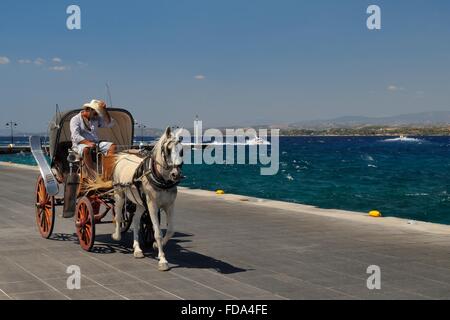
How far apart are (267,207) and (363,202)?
76.2 ft

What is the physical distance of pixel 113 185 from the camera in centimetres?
1026

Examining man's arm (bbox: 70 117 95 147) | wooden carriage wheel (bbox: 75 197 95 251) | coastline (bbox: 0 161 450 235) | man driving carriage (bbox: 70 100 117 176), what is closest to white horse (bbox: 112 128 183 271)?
wooden carriage wheel (bbox: 75 197 95 251)

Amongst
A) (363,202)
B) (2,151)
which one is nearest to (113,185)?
(363,202)

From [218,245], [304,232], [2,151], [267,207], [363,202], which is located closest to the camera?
[218,245]

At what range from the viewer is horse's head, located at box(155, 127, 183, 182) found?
8477 millimetres

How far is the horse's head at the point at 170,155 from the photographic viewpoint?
8.48 metres

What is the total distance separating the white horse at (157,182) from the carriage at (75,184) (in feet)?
1.80

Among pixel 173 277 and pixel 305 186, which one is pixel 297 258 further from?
pixel 305 186

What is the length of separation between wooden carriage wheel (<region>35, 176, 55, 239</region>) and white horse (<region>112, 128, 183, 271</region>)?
91.8 inches

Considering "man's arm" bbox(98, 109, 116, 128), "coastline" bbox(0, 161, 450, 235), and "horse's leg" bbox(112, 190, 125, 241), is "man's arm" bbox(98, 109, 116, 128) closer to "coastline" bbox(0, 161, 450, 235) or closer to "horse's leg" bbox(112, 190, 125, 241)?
"horse's leg" bbox(112, 190, 125, 241)

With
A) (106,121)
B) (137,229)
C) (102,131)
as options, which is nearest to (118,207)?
(137,229)

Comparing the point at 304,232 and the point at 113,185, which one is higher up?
the point at 113,185

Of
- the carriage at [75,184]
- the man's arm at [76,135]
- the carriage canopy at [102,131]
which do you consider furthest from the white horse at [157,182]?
the carriage canopy at [102,131]

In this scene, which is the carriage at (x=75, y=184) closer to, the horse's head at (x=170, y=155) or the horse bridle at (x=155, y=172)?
the horse bridle at (x=155, y=172)
